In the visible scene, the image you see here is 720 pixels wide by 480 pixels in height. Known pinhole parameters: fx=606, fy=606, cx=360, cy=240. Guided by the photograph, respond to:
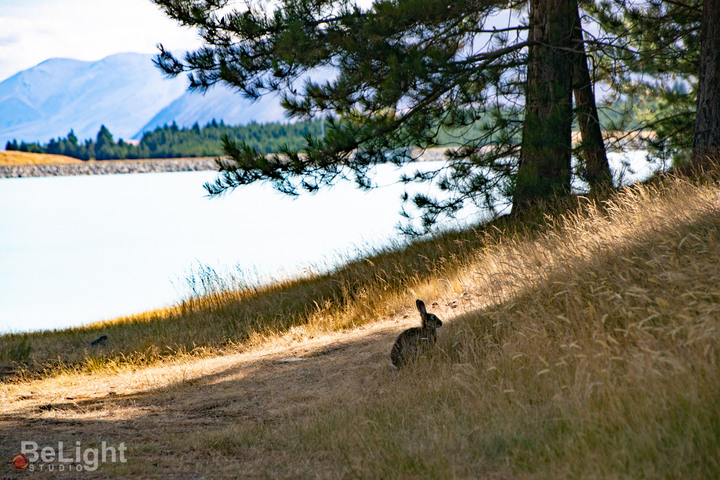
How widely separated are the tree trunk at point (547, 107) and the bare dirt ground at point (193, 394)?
283 centimetres

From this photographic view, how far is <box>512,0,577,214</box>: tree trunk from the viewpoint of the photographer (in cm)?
855

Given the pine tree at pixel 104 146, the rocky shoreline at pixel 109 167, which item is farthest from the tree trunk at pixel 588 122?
the pine tree at pixel 104 146

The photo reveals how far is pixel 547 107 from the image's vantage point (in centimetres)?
898

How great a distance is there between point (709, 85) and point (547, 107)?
208 centimetres

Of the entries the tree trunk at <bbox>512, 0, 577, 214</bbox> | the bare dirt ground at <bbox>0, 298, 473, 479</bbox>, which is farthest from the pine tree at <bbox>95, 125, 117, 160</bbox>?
the bare dirt ground at <bbox>0, 298, 473, 479</bbox>

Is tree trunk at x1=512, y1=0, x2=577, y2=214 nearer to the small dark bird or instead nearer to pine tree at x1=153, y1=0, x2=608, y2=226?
pine tree at x1=153, y1=0, x2=608, y2=226

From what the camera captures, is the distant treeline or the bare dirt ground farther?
the distant treeline

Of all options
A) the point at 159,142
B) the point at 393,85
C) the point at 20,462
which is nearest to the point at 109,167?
the point at 159,142

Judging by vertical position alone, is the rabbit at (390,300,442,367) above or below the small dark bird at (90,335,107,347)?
below

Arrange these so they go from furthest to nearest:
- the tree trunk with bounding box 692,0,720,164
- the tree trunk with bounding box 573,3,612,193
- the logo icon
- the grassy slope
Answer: the tree trunk with bounding box 573,3,612,193
the tree trunk with bounding box 692,0,720,164
the logo icon
the grassy slope

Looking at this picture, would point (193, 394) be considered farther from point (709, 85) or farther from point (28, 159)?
point (28, 159)

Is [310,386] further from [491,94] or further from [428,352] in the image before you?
[491,94]

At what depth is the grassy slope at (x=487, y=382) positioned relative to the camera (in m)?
2.90

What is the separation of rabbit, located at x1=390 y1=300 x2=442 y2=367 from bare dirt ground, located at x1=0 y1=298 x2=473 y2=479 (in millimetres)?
135
